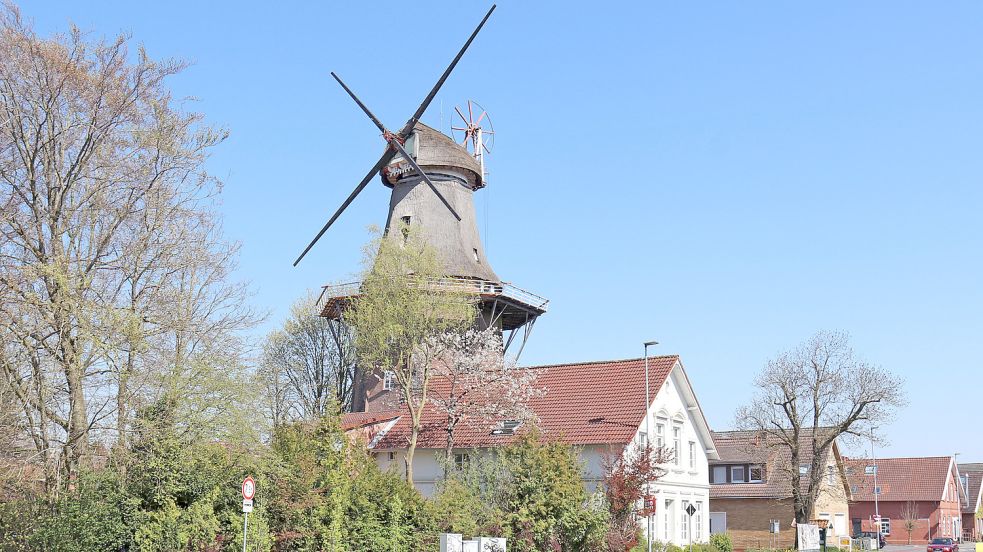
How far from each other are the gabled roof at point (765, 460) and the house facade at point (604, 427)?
5544 millimetres

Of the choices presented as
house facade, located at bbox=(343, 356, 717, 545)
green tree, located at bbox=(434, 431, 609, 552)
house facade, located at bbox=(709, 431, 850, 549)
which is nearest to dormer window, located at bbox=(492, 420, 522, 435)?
house facade, located at bbox=(343, 356, 717, 545)

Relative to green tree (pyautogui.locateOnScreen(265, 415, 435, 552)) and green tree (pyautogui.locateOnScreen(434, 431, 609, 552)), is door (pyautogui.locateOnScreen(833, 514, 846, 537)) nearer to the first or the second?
green tree (pyautogui.locateOnScreen(434, 431, 609, 552))

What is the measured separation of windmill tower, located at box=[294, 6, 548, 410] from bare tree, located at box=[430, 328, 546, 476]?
882 cm

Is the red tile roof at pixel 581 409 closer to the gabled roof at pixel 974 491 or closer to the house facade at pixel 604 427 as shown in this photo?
the house facade at pixel 604 427

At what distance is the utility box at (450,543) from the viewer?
2608 cm

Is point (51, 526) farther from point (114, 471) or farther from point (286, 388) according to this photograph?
point (286, 388)

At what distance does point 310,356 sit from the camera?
58188 millimetres

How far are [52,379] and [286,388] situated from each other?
3520cm

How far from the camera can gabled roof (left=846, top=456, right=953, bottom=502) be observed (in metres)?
78.8

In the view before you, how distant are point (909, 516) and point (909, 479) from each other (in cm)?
453

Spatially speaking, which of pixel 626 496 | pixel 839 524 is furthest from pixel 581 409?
pixel 839 524

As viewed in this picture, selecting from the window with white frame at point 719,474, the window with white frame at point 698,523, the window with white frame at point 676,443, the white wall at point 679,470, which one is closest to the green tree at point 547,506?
the white wall at point 679,470

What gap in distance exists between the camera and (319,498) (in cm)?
2569

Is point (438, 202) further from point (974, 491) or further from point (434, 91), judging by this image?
point (974, 491)
